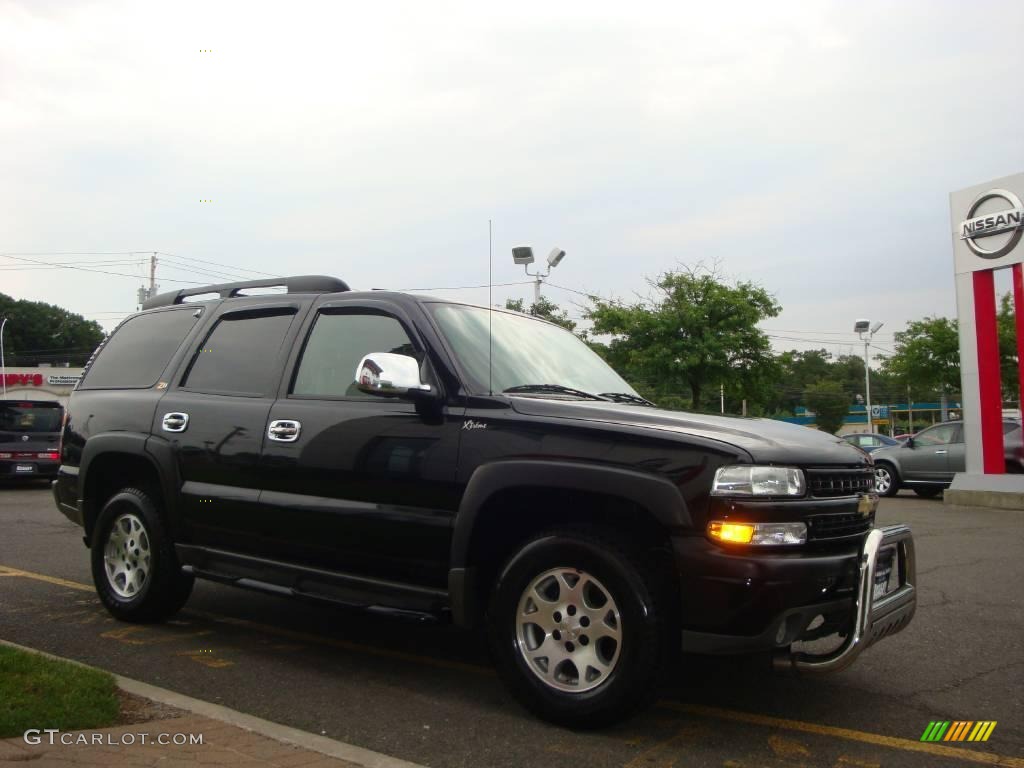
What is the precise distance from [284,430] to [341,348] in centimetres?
53

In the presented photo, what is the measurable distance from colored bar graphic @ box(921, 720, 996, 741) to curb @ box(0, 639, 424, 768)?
7.12 ft

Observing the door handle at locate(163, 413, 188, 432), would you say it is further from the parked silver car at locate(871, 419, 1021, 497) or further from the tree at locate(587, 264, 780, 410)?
the tree at locate(587, 264, 780, 410)

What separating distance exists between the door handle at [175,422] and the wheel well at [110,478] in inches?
11.9

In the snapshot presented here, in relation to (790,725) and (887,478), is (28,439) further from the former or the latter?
(887,478)

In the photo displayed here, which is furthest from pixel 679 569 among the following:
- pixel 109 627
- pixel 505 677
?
pixel 109 627

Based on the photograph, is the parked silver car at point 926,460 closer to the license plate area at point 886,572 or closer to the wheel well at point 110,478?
the license plate area at point 886,572

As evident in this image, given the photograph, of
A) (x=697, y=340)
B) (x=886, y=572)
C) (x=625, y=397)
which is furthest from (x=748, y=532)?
(x=697, y=340)

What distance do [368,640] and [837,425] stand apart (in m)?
83.3

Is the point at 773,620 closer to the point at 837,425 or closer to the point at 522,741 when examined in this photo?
the point at 522,741

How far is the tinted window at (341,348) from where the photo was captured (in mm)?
4762

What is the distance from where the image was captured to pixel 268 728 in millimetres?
3730

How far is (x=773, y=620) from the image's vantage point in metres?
3.51

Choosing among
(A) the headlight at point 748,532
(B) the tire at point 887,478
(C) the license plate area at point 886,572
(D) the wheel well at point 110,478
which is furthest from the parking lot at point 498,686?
(B) the tire at point 887,478

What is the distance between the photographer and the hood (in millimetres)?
3705
